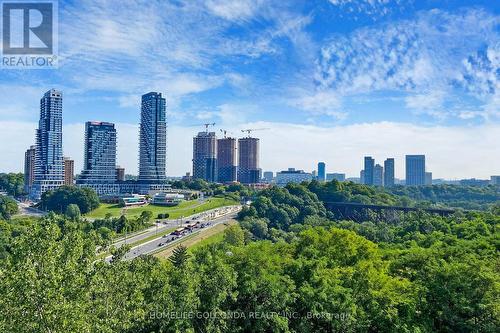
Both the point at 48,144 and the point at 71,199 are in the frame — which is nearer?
the point at 71,199

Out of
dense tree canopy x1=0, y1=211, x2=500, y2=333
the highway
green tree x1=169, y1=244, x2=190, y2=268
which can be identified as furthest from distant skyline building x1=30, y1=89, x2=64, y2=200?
dense tree canopy x1=0, y1=211, x2=500, y2=333

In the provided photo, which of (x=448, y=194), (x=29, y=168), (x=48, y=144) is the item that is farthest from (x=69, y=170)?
(x=448, y=194)

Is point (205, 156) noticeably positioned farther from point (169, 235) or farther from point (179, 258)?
point (179, 258)

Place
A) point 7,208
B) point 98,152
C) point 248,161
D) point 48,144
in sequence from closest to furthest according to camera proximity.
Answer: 1. point 7,208
2. point 48,144
3. point 98,152
4. point 248,161

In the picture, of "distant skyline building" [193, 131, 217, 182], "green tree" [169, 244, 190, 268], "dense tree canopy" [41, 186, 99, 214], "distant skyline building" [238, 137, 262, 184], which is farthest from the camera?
"distant skyline building" [238, 137, 262, 184]

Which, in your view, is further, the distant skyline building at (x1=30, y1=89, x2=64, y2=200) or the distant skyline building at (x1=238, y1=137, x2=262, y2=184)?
Answer: the distant skyline building at (x1=238, y1=137, x2=262, y2=184)

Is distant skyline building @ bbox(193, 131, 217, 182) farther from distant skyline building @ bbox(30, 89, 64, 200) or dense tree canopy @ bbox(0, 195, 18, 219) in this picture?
dense tree canopy @ bbox(0, 195, 18, 219)

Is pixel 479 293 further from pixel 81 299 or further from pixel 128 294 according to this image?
pixel 81 299

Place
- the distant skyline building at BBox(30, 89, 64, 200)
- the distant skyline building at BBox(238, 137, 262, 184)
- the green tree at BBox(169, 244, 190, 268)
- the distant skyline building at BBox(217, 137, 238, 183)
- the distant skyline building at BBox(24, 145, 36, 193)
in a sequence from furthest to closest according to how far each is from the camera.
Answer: the distant skyline building at BBox(238, 137, 262, 184), the distant skyline building at BBox(217, 137, 238, 183), the distant skyline building at BBox(24, 145, 36, 193), the distant skyline building at BBox(30, 89, 64, 200), the green tree at BBox(169, 244, 190, 268)
